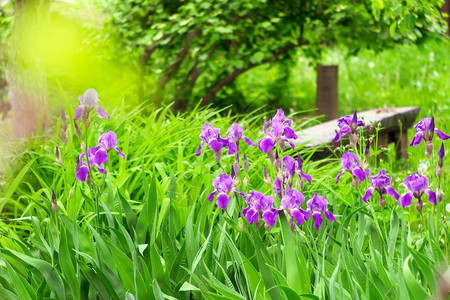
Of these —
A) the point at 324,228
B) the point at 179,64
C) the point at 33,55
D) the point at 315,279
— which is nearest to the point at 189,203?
the point at 324,228

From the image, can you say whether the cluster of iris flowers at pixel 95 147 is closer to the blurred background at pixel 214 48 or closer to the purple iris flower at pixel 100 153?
the purple iris flower at pixel 100 153

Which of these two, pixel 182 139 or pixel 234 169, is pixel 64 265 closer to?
pixel 234 169

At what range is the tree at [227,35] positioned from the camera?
626cm

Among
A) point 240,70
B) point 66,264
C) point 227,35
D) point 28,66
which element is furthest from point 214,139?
point 240,70

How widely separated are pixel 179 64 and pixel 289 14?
1595mm

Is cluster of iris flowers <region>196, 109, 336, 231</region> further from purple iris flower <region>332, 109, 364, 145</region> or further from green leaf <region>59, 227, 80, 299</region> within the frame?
green leaf <region>59, 227, 80, 299</region>

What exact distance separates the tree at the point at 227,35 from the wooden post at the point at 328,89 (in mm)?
392

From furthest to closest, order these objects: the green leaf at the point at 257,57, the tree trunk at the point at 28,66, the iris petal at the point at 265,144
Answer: the green leaf at the point at 257,57 < the tree trunk at the point at 28,66 < the iris petal at the point at 265,144

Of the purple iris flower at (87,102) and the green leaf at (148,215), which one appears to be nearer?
the purple iris flower at (87,102)

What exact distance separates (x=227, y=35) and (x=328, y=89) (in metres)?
1.60

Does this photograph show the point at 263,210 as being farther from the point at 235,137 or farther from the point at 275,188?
the point at 235,137

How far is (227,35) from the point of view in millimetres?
5977

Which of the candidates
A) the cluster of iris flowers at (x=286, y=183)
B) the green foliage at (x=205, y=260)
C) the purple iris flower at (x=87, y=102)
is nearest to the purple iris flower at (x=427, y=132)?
the cluster of iris flowers at (x=286, y=183)

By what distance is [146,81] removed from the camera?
7.07 m
